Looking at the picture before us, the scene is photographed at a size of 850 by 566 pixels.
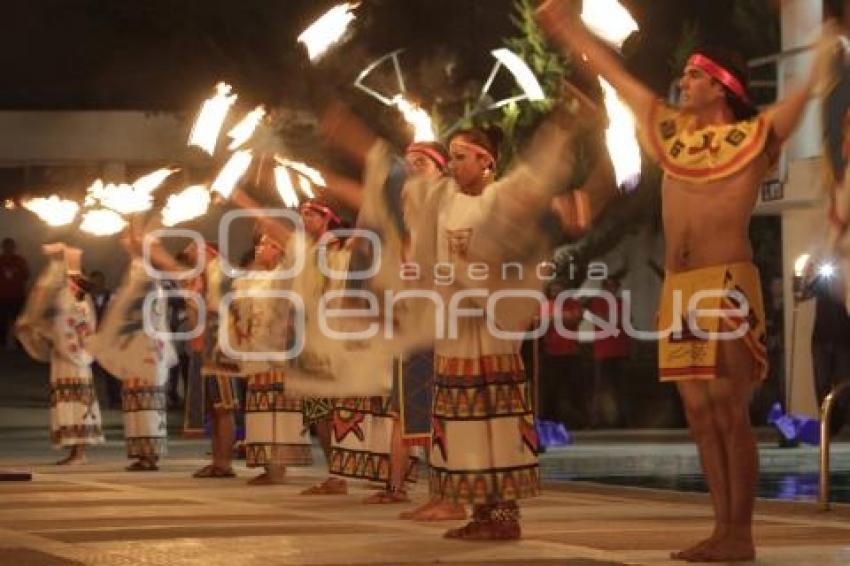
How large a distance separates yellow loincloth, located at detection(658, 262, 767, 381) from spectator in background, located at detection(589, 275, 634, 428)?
15439 mm

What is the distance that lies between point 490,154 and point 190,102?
→ 101ft

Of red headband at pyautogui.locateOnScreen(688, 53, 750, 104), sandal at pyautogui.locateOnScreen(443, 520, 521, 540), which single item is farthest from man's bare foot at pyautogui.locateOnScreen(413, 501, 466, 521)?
red headband at pyautogui.locateOnScreen(688, 53, 750, 104)

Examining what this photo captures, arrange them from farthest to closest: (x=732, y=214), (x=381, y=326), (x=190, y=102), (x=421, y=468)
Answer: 1. (x=190, y=102)
2. (x=421, y=468)
3. (x=381, y=326)
4. (x=732, y=214)

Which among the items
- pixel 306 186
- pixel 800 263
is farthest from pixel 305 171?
pixel 800 263

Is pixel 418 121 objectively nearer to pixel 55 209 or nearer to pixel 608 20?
pixel 608 20

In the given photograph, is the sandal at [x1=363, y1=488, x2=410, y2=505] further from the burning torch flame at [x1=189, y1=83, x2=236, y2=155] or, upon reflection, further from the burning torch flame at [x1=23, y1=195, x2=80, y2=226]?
the burning torch flame at [x1=23, y1=195, x2=80, y2=226]

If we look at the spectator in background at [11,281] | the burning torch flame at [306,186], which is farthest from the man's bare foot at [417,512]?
the spectator in background at [11,281]

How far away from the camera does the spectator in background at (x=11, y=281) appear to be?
34.5 meters

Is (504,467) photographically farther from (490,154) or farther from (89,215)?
(89,215)

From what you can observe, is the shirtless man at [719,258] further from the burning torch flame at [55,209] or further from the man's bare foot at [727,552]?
the burning torch flame at [55,209]

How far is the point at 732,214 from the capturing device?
31.5 ft

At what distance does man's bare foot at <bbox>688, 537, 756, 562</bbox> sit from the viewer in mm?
9453

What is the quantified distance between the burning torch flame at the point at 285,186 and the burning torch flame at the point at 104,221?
89.0 inches

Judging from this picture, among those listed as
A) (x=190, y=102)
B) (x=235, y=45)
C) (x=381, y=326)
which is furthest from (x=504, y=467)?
(x=190, y=102)
